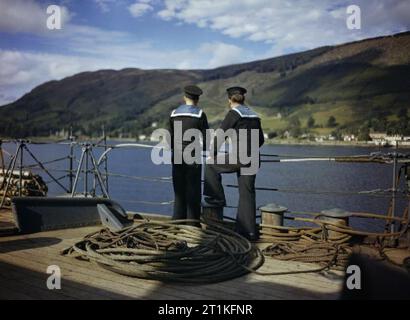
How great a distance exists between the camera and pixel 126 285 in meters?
3.60

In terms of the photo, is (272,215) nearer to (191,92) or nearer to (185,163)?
(185,163)

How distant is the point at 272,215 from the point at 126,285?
250 centimetres

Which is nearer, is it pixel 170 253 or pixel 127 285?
pixel 127 285

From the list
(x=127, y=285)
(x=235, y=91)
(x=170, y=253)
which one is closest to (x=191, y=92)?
(x=235, y=91)

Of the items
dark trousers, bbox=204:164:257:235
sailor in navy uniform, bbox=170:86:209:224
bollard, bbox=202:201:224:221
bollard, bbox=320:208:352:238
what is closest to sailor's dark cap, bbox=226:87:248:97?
sailor in navy uniform, bbox=170:86:209:224

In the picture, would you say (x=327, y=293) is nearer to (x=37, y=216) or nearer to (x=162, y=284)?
(x=162, y=284)

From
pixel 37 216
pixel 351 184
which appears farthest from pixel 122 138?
pixel 37 216

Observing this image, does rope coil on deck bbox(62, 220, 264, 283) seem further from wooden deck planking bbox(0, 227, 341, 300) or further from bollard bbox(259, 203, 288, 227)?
bollard bbox(259, 203, 288, 227)

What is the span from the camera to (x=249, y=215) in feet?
17.0

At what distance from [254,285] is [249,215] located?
1.53 meters

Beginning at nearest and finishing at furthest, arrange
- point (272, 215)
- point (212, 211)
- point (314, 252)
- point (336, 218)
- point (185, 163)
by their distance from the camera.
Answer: point (314, 252) < point (336, 218) < point (185, 163) < point (272, 215) < point (212, 211)

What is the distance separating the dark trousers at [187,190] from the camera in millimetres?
5273

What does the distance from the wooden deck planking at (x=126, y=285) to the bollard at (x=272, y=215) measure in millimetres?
1126

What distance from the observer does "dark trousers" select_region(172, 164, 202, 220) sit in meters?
5.27
